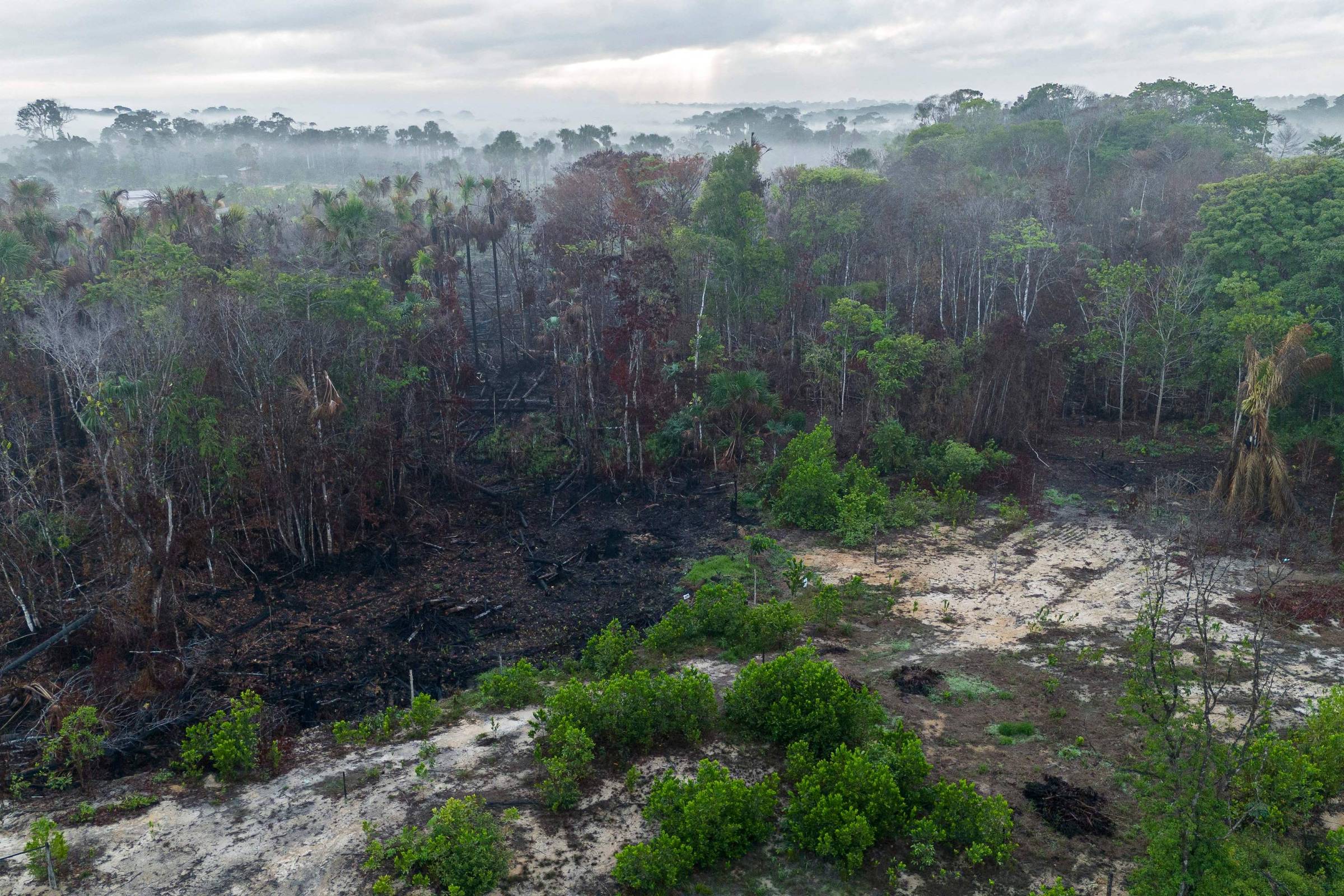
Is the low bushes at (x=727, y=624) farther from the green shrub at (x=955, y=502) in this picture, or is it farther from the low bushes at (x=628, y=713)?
the green shrub at (x=955, y=502)

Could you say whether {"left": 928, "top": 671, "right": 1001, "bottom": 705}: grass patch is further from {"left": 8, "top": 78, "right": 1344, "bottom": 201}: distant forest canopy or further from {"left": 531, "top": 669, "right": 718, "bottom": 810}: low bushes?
{"left": 8, "top": 78, "right": 1344, "bottom": 201}: distant forest canopy

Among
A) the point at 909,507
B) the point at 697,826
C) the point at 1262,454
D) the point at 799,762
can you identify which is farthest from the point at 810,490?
the point at 697,826

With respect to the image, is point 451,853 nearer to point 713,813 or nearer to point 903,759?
point 713,813

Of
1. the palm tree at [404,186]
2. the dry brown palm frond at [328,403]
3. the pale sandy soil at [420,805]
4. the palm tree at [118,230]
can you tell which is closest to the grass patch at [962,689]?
the pale sandy soil at [420,805]

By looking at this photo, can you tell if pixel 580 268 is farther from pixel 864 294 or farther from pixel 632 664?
pixel 632 664

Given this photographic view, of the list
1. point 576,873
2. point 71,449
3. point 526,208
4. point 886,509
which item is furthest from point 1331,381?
point 71,449

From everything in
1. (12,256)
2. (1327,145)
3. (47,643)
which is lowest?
(47,643)
